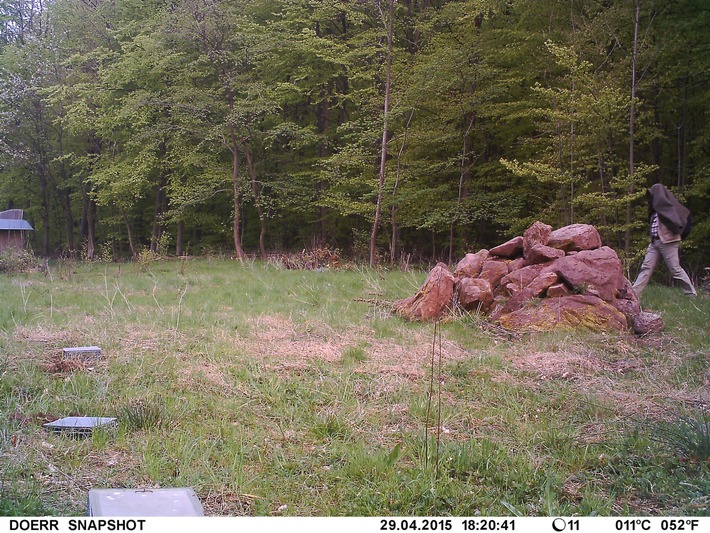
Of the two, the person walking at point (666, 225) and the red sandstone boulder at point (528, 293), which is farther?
the person walking at point (666, 225)

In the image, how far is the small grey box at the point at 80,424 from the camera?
3.66 metres

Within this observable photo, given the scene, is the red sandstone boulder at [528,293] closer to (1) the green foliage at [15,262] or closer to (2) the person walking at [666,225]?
(2) the person walking at [666,225]

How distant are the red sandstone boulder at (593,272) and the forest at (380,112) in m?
4.73

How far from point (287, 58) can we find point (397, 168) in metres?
7.11

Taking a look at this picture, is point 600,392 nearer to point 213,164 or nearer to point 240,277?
point 240,277

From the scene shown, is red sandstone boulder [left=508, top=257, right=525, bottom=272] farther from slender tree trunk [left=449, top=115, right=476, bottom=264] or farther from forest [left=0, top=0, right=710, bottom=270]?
slender tree trunk [left=449, top=115, right=476, bottom=264]

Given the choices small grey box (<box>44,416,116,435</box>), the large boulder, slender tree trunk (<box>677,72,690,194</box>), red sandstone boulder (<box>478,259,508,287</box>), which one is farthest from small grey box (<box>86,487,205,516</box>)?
slender tree trunk (<box>677,72,690,194</box>)

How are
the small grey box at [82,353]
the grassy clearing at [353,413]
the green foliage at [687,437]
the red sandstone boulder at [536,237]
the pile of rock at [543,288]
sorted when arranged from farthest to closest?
the red sandstone boulder at [536,237] < the pile of rock at [543,288] < the small grey box at [82,353] < the green foliage at [687,437] < the grassy clearing at [353,413]

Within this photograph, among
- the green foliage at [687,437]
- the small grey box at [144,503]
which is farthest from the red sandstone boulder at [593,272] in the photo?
the small grey box at [144,503]

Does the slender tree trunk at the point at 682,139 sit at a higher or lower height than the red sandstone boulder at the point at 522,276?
higher

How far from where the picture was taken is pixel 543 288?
298 inches

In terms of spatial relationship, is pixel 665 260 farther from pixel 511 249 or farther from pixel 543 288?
pixel 543 288

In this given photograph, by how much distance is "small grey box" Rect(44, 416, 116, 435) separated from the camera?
12.0 feet
